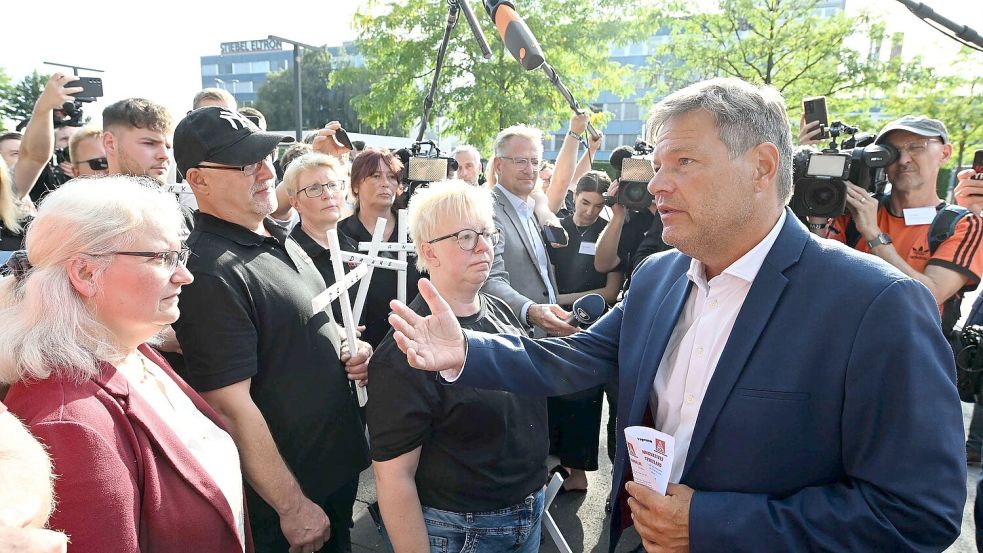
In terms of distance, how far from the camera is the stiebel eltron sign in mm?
81375

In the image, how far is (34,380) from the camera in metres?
1.33

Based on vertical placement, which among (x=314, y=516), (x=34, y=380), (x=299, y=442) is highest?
(x=34, y=380)

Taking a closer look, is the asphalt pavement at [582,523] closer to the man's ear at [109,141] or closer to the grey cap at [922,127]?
the grey cap at [922,127]

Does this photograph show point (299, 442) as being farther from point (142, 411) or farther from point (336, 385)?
point (142, 411)

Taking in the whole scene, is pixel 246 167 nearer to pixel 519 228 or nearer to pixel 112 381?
pixel 112 381

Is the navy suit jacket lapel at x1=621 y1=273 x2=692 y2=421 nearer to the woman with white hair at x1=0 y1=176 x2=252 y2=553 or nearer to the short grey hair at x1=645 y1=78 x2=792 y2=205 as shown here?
the short grey hair at x1=645 y1=78 x2=792 y2=205

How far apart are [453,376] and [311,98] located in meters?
43.0

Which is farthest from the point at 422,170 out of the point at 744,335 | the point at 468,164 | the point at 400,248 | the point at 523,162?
the point at 744,335

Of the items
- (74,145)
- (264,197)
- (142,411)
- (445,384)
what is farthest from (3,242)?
(445,384)

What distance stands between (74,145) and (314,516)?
3.07 m

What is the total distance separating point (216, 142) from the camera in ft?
6.88

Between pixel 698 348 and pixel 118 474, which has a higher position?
pixel 698 348

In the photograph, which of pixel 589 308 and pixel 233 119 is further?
pixel 233 119

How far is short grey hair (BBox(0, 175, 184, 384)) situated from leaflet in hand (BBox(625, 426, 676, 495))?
4.38ft
